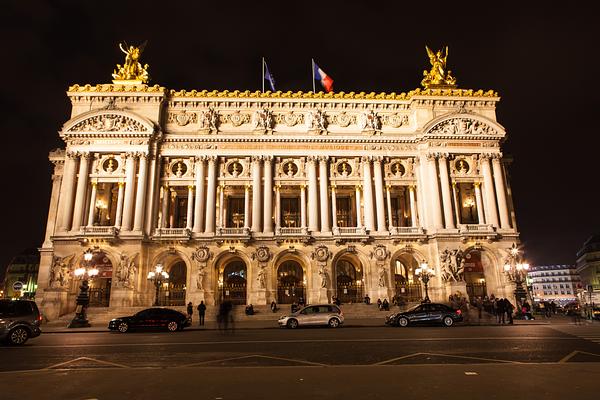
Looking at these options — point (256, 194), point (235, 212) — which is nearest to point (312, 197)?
point (256, 194)

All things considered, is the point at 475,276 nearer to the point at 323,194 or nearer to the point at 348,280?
the point at 348,280

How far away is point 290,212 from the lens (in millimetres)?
45688

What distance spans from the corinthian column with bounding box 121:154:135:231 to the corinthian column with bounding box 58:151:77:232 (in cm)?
517

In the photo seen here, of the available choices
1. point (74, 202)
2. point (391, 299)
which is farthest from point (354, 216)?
point (74, 202)

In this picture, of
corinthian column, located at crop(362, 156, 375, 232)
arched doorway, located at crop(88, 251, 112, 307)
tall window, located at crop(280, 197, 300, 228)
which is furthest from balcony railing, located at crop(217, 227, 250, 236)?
corinthian column, located at crop(362, 156, 375, 232)

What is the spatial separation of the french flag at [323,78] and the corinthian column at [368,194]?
28.8ft

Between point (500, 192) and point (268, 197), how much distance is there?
2386cm

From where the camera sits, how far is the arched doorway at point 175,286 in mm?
40406

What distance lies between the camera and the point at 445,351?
12562 mm

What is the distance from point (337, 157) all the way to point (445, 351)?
3247cm

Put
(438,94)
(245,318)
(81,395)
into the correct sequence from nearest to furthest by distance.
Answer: (81,395) < (245,318) < (438,94)

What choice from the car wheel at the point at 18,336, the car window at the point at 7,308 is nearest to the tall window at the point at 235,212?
the car window at the point at 7,308

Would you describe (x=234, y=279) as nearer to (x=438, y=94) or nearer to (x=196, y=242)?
(x=196, y=242)

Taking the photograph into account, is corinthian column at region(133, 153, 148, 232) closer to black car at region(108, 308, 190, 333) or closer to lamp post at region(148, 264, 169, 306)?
lamp post at region(148, 264, 169, 306)
